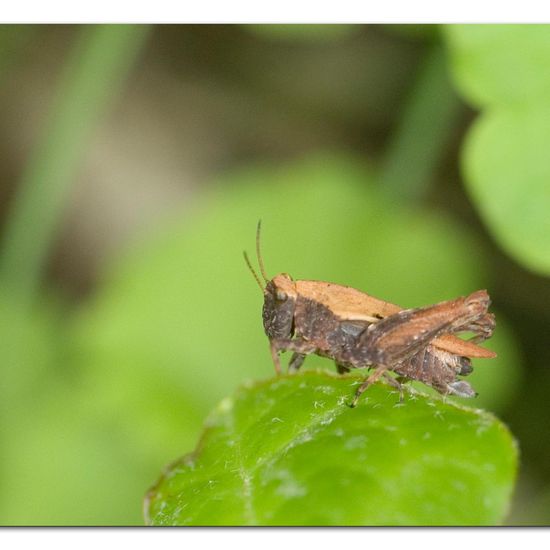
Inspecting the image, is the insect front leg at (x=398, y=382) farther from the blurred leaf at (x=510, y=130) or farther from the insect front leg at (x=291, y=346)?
the blurred leaf at (x=510, y=130)

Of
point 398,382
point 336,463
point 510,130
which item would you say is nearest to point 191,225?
point 510,130

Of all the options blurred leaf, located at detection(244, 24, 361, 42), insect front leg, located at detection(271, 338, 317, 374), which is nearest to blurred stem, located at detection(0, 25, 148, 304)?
blurred leaf, located at detection(244, 24, 361, 42)

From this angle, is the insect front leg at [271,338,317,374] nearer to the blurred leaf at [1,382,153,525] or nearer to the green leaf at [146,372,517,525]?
the green leaf at [146,372,517,525]

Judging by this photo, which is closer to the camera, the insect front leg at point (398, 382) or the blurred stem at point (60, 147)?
the insect front leg at point (398, 382)

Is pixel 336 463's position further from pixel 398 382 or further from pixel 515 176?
pixel 515 176

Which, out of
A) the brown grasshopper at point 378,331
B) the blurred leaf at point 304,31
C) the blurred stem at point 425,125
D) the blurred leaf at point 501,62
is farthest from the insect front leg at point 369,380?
the blurred leaf at point 304,31
